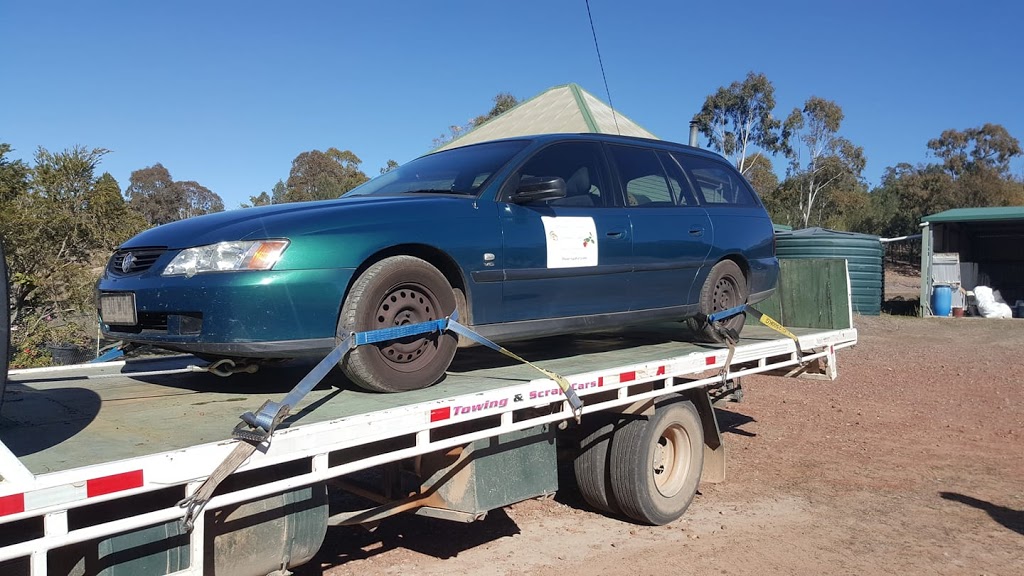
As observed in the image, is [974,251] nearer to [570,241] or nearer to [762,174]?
[762,174]

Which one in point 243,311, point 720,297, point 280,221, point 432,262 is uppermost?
point 280,221

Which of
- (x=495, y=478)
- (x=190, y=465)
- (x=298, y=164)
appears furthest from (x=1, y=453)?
Answer: (x=298, y=164)

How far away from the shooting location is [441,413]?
3.40 metres

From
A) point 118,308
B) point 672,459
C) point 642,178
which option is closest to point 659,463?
point 672,459

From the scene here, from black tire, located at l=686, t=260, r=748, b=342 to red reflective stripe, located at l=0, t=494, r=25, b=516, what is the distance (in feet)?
14.1

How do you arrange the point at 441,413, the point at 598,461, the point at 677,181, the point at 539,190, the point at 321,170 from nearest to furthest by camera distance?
the point at 441,413 < the point at 539,190 < the point at 598,461 < the point at 677,181 < the point at 321,170

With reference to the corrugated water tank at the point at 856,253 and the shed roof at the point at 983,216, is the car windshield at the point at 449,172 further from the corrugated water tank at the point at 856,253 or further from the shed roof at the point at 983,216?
the shed roof at the point at 983,216

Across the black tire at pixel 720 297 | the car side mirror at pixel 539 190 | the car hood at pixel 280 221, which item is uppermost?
the car side mirror at pixel 539 190

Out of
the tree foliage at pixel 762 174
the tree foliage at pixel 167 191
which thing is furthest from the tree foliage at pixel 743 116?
the tree foliage at pixel 167 191

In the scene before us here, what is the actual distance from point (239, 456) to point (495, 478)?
1716mm

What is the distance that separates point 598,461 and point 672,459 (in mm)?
648

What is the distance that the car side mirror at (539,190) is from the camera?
420 centimetres

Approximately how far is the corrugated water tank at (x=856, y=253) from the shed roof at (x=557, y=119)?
19.0 ft

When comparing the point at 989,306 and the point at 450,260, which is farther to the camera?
the point at 989,306
